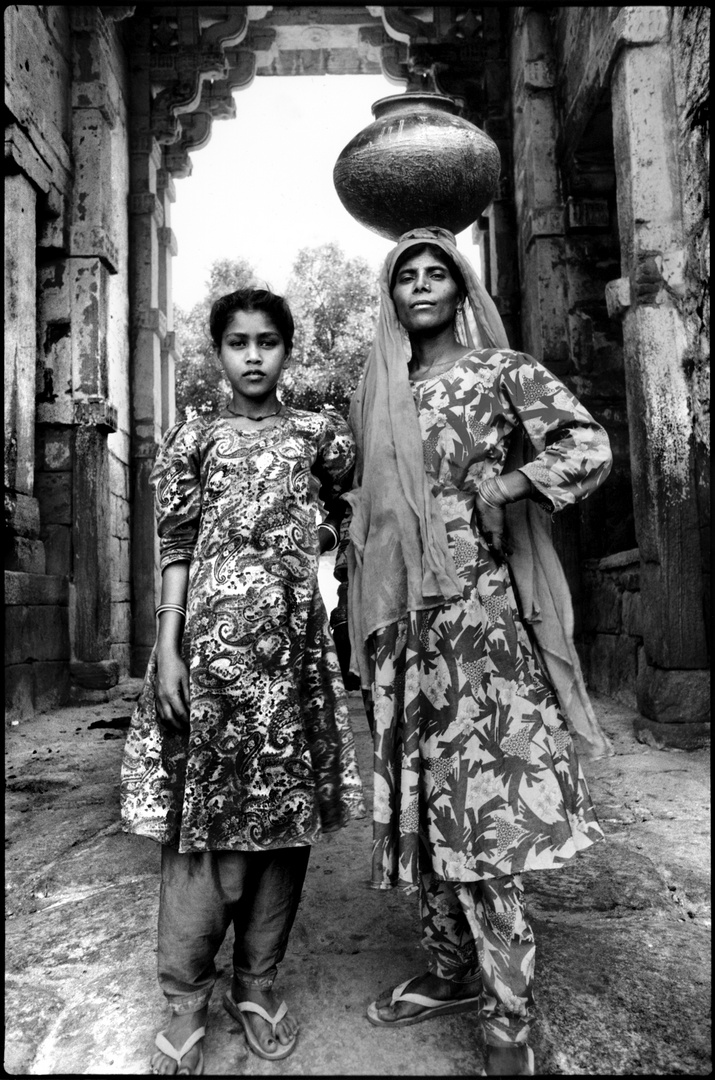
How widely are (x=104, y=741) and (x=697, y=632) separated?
3.35 meters

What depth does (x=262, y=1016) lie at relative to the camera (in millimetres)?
1662

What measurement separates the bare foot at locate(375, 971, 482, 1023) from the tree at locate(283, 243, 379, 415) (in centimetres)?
1402

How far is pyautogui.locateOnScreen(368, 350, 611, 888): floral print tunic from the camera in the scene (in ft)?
5.27

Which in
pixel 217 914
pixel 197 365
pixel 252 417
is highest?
pixel 197 365

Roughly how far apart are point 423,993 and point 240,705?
0.77 meters

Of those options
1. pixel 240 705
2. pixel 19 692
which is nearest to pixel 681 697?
pixel 240 705

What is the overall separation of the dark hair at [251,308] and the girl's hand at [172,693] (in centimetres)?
73

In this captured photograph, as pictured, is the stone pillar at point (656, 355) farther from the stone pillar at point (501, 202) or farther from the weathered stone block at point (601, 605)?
the stone pillar at point (501, 202)

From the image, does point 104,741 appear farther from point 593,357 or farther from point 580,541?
point 593,357

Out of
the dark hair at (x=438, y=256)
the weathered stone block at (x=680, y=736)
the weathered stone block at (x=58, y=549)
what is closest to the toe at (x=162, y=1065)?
the dark hair at (x=438, y=256)

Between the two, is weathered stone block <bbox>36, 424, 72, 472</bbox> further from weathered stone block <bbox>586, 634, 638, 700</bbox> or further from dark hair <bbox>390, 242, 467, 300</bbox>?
dark hair <bbox>390, 242, 467, 300</bbox>

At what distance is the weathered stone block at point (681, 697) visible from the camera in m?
4.03

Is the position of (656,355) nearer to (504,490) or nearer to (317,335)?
(504,490)

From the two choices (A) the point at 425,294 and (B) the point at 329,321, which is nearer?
(A) the point at 425,294
